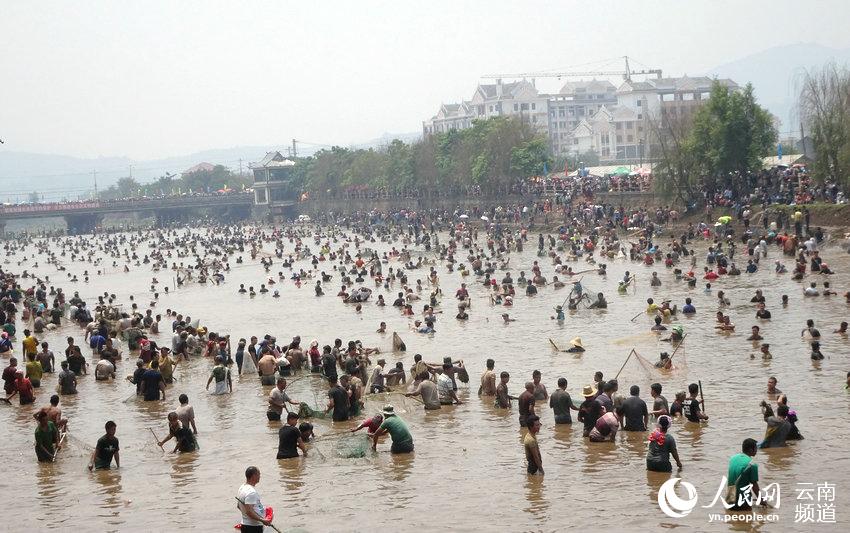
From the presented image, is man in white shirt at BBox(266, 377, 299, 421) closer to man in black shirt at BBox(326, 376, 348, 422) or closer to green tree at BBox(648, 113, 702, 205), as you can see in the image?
man in black shirt at BBox(326, 376, 348, 422)

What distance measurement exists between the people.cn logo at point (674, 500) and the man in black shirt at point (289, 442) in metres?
5.31

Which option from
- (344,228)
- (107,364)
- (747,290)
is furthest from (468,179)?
(107,364)

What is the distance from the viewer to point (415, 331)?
107ft

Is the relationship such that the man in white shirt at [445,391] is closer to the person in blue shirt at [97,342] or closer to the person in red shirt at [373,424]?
the person in red shirt at [373,424]

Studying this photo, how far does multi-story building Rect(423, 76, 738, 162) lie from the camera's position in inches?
5694

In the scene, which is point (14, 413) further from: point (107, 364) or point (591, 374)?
point (591, 374)

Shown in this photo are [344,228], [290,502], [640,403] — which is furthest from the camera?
[344,228]

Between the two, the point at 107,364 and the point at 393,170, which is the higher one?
the point at 393,170

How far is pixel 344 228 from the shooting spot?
102500 mm

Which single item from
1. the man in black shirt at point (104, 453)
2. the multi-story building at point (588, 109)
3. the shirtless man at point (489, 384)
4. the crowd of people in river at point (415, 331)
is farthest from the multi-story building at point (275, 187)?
→ the man in black shirt at point (104, 453)

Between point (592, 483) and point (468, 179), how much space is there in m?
76.9

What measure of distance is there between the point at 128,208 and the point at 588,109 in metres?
84.8

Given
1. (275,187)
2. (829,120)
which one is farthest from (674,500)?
(275,187)

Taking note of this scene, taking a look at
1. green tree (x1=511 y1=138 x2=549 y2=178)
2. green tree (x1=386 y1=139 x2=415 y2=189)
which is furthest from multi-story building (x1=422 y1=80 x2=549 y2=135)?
green tree (x1=511 y1=138 x2=549 y2=178)
